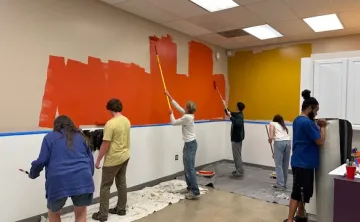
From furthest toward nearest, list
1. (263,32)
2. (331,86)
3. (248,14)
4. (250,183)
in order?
(263,32) → (250,183) → (248,14) → (331,86)

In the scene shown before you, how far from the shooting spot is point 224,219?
10.4 feet

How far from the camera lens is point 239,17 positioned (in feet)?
13.7

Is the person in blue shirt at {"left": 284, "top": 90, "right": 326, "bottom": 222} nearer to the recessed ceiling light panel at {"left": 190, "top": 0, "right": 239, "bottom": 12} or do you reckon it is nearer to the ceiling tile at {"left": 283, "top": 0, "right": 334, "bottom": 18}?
the ceiling tile at {"left": 283, "top": 0, "right": 334, "bottom": 18}

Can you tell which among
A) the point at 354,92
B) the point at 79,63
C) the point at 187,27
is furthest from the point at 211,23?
the point at 354,92

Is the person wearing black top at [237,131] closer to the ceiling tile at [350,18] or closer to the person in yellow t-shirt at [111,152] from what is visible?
the ceiling tile at [350,18]

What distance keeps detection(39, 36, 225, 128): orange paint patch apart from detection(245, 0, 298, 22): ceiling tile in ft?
5.21

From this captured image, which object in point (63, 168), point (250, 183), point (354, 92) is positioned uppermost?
point (354, 92)

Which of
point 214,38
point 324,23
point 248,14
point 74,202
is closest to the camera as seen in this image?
point 74,202

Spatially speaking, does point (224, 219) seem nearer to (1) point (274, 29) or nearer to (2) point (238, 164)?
(2) point (238, 164)

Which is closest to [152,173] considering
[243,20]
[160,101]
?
[160,101]

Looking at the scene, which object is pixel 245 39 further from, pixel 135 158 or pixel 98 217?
pixel 98 217

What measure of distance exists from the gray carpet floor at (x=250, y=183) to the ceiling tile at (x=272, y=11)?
2.61m

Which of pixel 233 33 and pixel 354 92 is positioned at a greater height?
pixel 233 33

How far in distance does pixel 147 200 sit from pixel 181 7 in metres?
2.65
